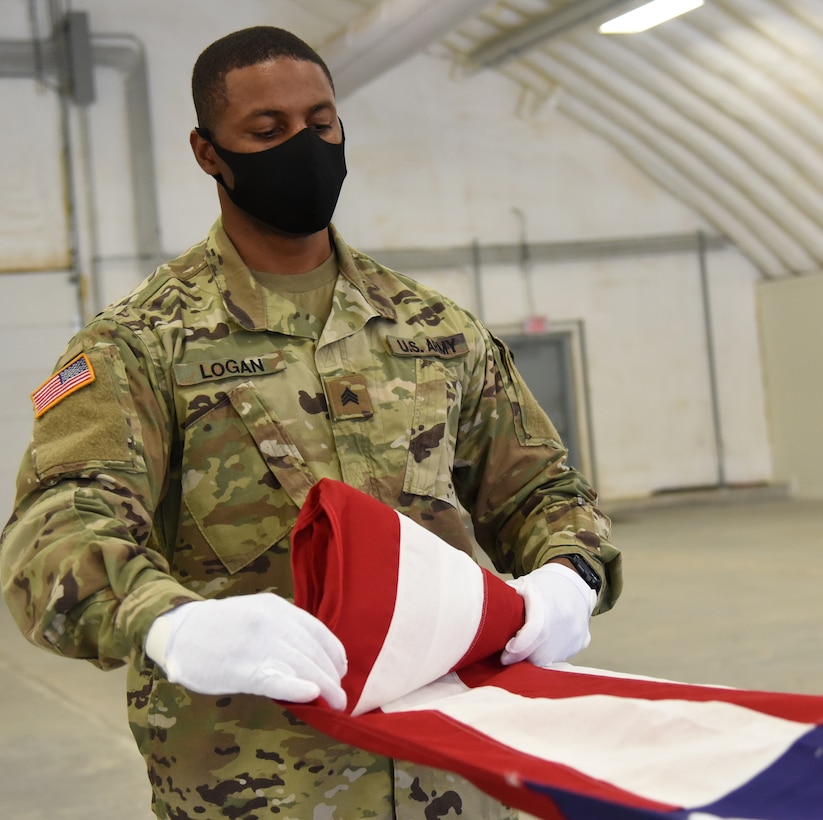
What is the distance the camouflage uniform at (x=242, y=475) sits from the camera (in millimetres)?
1602

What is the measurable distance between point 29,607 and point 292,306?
65 centimetres

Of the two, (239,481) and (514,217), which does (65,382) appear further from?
(514,217)

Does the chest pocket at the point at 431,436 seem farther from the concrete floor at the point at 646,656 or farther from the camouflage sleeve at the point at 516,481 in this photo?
the concrete floor at the point at 646,656

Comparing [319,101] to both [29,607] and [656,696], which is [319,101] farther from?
[656,696]

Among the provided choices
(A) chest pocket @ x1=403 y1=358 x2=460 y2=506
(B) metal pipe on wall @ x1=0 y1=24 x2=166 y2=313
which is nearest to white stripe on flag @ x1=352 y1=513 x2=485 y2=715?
(A) chest pocket @ x1=403 y1=358 x2=460 y2=506

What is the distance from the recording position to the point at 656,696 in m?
1.47

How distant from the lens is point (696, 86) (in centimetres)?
900

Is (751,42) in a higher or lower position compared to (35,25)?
lower

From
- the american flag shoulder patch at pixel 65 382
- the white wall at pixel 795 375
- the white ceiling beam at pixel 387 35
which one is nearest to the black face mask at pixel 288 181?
the american flag shoulder patch at pixel 65 382

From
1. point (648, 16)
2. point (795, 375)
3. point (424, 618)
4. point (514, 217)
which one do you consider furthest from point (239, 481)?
point (795, 375)

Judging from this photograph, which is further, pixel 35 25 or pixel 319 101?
pixel 35 25

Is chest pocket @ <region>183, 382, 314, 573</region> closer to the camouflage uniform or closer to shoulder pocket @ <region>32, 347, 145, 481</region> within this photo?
the camouflage uniform

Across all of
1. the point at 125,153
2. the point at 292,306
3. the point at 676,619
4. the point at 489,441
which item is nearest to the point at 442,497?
the point at 489,441

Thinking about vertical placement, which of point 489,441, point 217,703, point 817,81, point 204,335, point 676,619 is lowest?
point 676,619
